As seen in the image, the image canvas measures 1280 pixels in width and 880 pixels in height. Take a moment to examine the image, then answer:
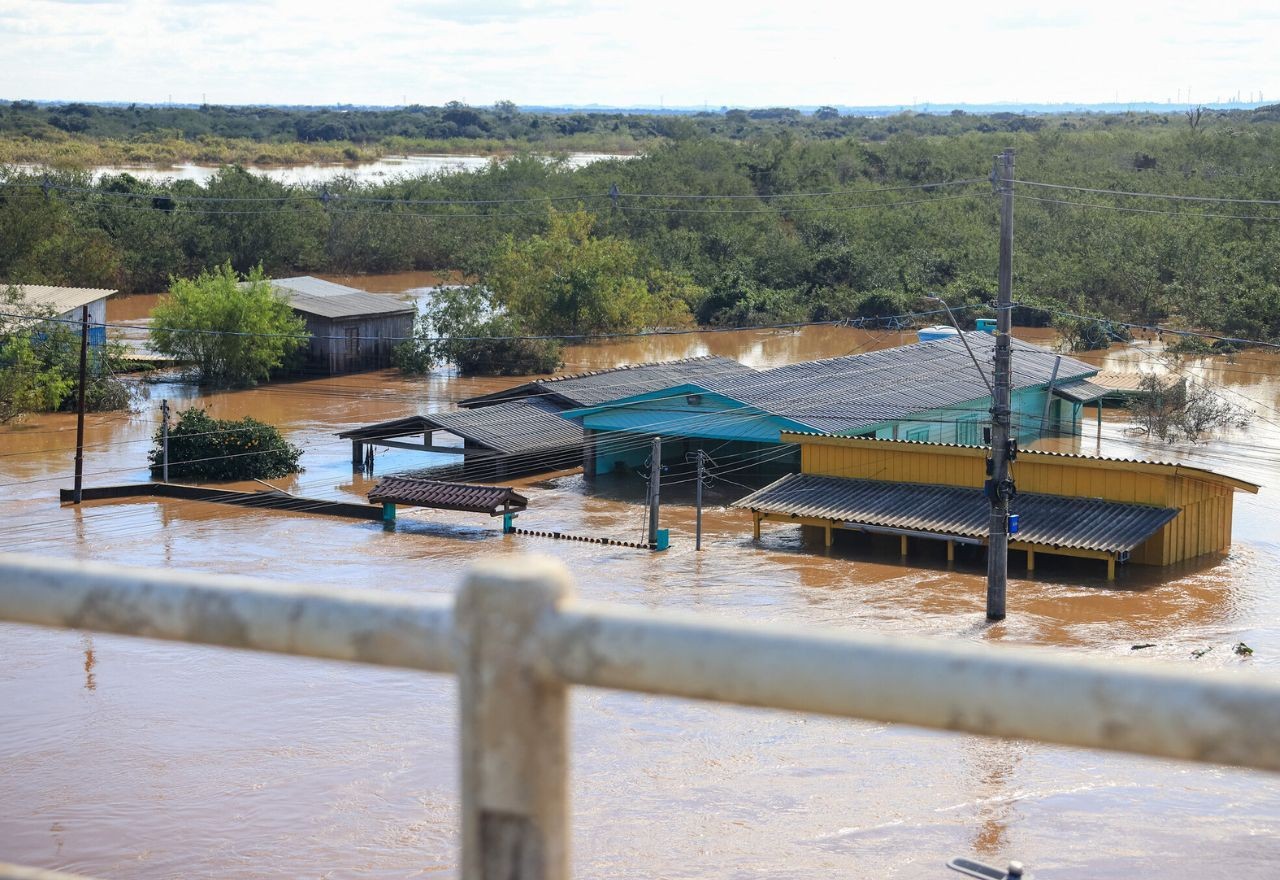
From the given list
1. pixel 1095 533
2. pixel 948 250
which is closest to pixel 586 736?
pixel 1095 533

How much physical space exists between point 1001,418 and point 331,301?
30849 mm

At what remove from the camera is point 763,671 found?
1.60m

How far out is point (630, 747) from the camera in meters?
17.8

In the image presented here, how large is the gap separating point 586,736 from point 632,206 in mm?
53364

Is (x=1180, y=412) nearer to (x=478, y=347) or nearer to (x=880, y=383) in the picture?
(x=880, y=383)

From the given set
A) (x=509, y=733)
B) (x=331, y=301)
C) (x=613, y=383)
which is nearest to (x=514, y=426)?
(x=613, y=383)

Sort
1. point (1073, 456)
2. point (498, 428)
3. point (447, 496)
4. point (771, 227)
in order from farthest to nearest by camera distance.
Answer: point (771, 227) < point (498, 428) < point (447, 496) < point (1073, 456)

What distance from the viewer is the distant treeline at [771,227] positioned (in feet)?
181

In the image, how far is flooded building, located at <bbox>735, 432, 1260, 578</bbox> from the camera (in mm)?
25844

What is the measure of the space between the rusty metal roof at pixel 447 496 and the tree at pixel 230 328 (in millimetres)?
14232

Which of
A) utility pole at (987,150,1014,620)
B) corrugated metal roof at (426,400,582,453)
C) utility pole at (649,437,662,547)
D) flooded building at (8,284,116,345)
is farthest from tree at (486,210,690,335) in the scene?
utility pole at (987,150,1014,620)

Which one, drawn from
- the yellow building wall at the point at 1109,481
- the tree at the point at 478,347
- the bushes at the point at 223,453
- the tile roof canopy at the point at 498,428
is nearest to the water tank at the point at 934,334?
the tile roof canopy at the point at 498,428

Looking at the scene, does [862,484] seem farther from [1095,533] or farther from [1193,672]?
[1193,672]

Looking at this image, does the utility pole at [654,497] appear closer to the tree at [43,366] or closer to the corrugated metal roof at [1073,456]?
the corrugated metal roof at [1073,456]
